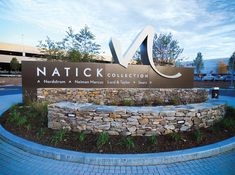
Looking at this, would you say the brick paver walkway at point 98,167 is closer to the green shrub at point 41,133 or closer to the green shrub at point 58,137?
the green shrub at point 58,137

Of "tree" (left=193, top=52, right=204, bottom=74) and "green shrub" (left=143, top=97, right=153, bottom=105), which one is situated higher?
"tree" (left=193, top=52, right=204, bottom=74)

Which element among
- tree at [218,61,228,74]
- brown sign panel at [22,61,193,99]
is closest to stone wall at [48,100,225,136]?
brown sign panel at [22,61,193,99]

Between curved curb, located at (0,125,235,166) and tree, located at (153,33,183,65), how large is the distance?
1954 cm

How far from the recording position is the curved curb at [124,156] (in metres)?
3.93

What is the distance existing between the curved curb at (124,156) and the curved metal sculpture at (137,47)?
632 cm

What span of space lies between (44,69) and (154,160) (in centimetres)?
744

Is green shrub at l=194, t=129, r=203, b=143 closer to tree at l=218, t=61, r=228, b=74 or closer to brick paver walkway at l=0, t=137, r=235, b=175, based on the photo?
brick paver walkway at l=0, t=137, r=235, b=175

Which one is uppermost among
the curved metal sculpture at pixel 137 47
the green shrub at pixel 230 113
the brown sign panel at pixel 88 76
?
the curved metal sculpture at pixel 137 47

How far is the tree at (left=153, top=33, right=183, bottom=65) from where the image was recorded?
917 inches

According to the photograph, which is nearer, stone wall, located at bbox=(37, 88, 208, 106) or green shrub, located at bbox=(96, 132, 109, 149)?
green shrub, located at bbox=(96, 132, 109, 149)

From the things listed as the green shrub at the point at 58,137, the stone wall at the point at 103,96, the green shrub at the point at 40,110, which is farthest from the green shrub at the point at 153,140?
the stone wall at the point at 103,96

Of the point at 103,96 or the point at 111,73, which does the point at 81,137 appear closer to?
the point at 103,96

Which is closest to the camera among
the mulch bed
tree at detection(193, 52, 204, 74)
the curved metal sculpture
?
the mulch bed

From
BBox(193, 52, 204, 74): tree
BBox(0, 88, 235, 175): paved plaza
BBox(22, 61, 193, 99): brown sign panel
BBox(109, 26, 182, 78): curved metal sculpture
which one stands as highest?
BBox(193, 52, 204, 74): tree
